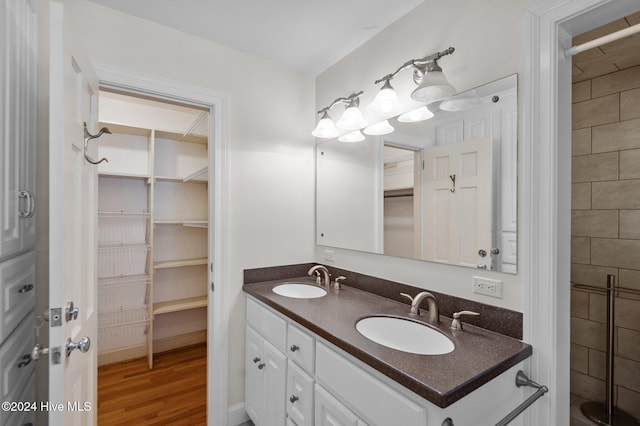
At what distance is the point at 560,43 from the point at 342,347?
139 cm

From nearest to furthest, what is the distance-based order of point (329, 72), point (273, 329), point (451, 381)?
1. point (451, 381)
2. point (273, 329)
3. point (329, 72)

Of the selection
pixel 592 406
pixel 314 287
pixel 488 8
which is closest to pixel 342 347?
pixel 314 287

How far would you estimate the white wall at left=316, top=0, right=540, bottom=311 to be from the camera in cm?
115

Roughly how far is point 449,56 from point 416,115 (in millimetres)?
294

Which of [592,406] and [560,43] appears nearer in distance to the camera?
[560,43]

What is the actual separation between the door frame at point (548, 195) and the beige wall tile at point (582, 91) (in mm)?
1366

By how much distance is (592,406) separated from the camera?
1.97 m

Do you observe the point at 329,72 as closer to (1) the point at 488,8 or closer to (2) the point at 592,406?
(1) the point at 488,8

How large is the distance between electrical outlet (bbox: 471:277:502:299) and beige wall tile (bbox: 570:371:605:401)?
1692mm

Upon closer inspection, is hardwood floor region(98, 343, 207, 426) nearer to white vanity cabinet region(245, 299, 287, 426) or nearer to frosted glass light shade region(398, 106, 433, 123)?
white vanity cabinet region(245, 299, 287, 426)

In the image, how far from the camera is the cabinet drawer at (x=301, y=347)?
4.18ft

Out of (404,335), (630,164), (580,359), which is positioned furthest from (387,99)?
(580,359)

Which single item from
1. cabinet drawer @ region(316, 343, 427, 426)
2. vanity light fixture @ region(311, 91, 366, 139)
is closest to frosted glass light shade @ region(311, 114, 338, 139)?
vanity light fixture @ region(311, 91, 366, 139)

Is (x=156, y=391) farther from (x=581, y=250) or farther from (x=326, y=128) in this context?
(x=581, y=250)
